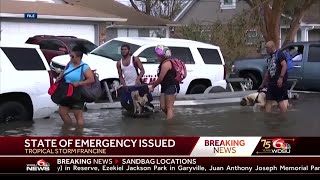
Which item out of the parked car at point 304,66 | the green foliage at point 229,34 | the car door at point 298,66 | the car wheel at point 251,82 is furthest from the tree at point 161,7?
the car door at point 298,66

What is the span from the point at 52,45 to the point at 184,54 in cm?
407

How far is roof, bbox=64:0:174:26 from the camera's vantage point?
2416 cm

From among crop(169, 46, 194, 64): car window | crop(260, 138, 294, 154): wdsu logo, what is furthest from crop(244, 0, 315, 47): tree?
crop(260, 138, 294, 154): wdsu logo

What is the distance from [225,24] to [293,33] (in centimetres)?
540

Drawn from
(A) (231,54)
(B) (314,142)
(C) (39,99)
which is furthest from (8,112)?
(A) (231,54)

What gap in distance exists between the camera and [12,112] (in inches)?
330

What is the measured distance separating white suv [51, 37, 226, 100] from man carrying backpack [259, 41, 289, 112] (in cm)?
309

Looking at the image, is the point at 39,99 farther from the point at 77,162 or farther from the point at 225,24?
the point at 225,24

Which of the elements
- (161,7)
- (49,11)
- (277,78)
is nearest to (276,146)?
(277,78)

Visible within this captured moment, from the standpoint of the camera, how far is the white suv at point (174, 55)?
39.0ft

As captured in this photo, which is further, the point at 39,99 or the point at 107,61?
the point at 107,61

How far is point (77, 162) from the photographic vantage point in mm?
4551

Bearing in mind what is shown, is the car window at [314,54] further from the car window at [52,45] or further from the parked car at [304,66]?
the car window at [52,45]

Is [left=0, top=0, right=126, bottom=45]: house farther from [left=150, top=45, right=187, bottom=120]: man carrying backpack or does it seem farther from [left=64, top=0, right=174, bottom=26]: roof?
[left=150, top=45, right=187, bottom=120]: man carrying backpack
